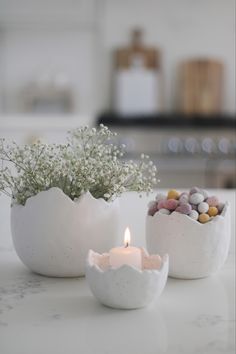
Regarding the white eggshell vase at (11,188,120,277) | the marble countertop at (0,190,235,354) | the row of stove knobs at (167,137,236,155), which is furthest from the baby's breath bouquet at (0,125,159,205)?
the row of stove knobs at (167,137,236,155)

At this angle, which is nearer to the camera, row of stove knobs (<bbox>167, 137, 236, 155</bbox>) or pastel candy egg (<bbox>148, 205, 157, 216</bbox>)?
pastel candy egg (<bbox>148, 205, 157, 216</bbox>)

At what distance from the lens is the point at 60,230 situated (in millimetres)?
926

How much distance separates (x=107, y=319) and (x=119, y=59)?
11.6 ft

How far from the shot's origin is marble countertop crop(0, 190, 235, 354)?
673 millimetres

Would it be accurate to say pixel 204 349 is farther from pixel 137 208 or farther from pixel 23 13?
pixel 23 13

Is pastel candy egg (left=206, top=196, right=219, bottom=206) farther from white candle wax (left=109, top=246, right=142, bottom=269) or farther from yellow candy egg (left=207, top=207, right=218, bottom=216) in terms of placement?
white candle wax (left=109, top=246, right=142, bottom=269)

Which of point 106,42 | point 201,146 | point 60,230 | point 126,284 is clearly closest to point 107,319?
point 126,284

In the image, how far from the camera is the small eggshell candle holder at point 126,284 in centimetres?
78

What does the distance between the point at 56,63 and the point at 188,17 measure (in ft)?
3.28

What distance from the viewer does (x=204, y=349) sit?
664 millimetres

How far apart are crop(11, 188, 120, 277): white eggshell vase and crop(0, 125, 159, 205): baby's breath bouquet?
0.03 metres

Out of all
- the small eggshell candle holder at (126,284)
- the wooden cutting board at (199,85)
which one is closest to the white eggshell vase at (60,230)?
the small eggshell candle holder at (126,284)

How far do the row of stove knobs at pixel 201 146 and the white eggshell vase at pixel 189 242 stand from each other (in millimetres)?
2881

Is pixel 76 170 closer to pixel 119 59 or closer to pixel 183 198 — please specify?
pixel 183 198
